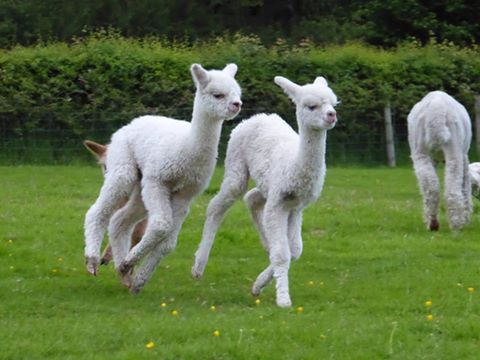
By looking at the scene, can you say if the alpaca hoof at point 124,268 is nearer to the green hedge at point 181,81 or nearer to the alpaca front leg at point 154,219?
the alpaca front leg at point 154,219

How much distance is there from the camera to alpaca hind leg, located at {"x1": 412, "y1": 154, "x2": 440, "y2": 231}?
1347 centimetres

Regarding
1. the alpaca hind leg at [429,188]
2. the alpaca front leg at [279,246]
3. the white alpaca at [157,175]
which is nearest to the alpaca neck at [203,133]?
the white alpaca at [157,175]

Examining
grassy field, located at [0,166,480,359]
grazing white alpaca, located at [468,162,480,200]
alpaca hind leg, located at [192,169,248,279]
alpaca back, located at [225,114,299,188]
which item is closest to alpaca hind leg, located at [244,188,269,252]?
alpaca hind leg, located at [192,169,248,279]

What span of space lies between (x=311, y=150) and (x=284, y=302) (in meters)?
1.23

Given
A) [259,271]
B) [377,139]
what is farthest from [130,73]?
[259,271]

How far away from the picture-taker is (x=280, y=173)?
31.1 ft

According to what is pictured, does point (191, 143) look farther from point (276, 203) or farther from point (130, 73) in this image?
point (130, 73)

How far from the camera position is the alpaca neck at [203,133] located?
943 centimetres

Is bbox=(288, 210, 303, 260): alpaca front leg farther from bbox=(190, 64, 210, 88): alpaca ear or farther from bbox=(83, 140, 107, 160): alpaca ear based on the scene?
bbox=(83, 140, 107, 160): alpaca ear

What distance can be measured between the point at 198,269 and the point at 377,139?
1411cm

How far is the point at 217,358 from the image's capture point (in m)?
7.51

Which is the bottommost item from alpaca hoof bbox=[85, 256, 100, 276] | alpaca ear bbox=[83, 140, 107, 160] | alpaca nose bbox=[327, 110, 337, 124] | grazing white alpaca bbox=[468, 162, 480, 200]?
grazing white alpaca bbox=[468, 162, 480, 200]

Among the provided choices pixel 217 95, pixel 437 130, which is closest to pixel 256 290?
pixel 217 95

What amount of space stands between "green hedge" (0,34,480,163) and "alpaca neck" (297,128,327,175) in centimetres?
1330
